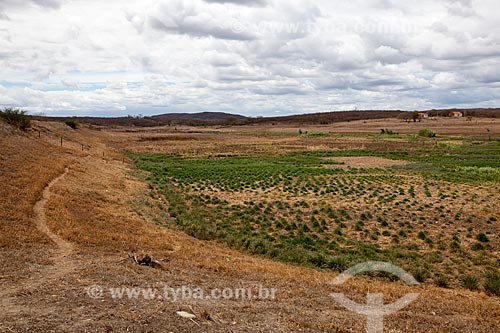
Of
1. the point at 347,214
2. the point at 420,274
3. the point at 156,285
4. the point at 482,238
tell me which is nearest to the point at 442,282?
the point at 420,274

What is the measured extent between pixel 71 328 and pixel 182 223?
13.1 metres

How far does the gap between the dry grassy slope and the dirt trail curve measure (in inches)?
1.6

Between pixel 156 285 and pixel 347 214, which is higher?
pixel 156 285

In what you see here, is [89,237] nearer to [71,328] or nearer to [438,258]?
[71,328]

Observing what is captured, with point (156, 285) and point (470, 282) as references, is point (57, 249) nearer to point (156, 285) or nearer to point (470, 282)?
point (156, 285)

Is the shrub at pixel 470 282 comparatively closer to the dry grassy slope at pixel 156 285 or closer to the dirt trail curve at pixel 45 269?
the dry grassy slope at pixel 156 285

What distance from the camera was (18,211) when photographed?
1412 centimetres

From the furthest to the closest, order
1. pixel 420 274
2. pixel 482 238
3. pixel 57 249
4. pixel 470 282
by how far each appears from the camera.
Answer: pixel 482 238 → pixel 420 274 → pixel 470 282 → pixel 57 249

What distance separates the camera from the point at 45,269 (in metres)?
9.47

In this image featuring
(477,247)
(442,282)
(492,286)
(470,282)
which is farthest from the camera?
(477,247)

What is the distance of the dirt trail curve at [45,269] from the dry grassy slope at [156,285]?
4 centimetres

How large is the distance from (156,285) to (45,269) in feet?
8.68

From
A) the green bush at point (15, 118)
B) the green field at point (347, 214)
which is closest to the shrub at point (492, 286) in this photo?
the green field at point (347, 214)

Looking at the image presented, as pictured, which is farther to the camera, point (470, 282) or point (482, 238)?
point (482, 238)
